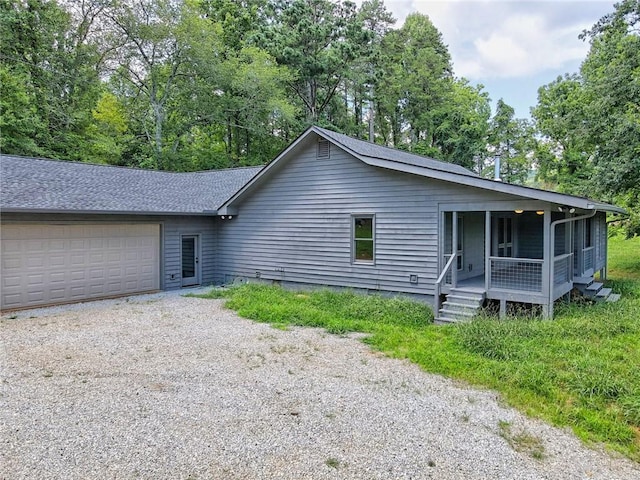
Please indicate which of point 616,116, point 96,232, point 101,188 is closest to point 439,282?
point 96,232

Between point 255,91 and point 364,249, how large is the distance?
1720cm

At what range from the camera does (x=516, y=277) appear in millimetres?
8977

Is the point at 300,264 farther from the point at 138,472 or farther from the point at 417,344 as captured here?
the point at 138,472

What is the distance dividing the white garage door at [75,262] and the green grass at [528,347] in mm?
3403

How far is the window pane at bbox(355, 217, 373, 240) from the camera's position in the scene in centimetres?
1077

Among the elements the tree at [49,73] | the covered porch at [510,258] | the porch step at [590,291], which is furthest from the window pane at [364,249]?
the tree at [49,73]

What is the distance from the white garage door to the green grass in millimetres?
3403

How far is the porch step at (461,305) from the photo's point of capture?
8486 millimetres

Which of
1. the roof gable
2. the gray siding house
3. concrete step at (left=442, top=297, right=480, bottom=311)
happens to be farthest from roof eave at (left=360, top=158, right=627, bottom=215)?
the gray siding house

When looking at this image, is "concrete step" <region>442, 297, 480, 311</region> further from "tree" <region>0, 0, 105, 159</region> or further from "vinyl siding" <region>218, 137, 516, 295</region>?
"tree" <region>0, 0, 105, 159</region>

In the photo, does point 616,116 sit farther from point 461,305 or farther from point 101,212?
point 101,212

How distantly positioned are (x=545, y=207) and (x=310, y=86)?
22.8 m

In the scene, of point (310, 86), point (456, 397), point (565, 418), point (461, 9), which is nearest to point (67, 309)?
point (456, 397)

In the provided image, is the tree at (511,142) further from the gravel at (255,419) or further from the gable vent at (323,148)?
the gravel at (255,419)
